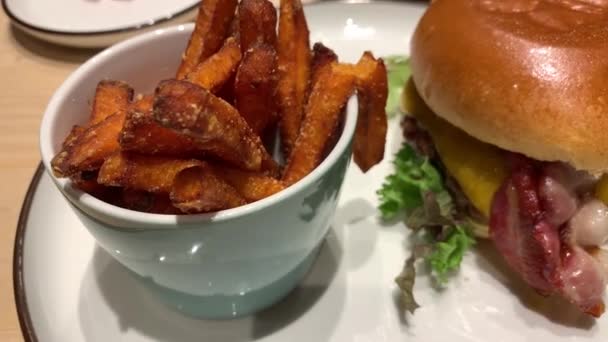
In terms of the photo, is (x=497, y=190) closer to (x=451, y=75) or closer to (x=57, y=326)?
(x=451, y=75)

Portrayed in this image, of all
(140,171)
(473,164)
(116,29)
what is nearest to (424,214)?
(473,164)

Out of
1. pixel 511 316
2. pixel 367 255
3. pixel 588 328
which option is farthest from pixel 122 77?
pixel 588 328

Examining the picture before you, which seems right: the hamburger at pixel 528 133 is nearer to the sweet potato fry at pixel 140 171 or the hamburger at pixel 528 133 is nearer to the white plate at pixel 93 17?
the sweet potato fry at pixel 140 171

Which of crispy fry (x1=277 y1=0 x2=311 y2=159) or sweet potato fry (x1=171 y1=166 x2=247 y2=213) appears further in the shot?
crispy fry (x1=277 y1=0 x2=311 y2=159)

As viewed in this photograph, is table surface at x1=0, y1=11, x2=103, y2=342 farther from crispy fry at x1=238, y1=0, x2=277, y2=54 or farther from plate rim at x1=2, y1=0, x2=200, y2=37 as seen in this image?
crispy fry at x1=238, y1=0, x2=277, y2=54

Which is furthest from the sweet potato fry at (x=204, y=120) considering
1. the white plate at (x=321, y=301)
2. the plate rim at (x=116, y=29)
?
the plate rim at (x=116, y=29)

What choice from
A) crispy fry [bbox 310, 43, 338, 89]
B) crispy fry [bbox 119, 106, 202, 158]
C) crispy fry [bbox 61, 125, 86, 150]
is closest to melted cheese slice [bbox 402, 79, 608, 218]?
crispy fry [bbox 310, 43, 338, 89]
